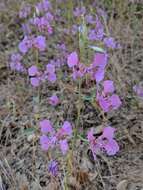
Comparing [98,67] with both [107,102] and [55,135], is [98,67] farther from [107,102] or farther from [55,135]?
[55,135]

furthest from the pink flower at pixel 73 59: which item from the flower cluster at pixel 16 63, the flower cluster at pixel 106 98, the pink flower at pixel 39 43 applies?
the flower cluster at pixel 16 63

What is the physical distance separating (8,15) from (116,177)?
1730 millimetres

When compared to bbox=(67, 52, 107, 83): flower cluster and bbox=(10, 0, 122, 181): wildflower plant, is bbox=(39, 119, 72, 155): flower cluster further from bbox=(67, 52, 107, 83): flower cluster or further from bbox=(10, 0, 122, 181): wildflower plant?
bbox=(67, 52, 107, 83): flower cluster

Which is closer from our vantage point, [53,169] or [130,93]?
[53,169]

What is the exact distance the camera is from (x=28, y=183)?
197cm

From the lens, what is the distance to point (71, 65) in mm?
1386

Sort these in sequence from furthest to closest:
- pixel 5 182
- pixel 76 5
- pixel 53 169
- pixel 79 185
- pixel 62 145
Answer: pixel 76 5, pixel 5 182, pixel 79 185, pixel 53 169, pixel 62 145

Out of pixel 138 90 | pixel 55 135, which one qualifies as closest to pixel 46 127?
pixel 55 135

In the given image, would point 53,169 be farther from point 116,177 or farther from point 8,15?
point 8,15

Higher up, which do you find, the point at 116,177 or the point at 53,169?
the point at 53,169

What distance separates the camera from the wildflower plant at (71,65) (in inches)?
54.9

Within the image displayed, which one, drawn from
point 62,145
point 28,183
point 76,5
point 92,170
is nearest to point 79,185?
point 92,170

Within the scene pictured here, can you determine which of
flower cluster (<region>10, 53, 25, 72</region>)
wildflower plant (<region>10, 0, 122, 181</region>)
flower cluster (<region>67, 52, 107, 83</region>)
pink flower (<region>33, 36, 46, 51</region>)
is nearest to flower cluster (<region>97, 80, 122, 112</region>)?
wildflower plant (<region>10, 0, 122, 181</region>)

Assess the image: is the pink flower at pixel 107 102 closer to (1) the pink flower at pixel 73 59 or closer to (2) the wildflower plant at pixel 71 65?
(2) the wildflower plant at pixel 71 65
